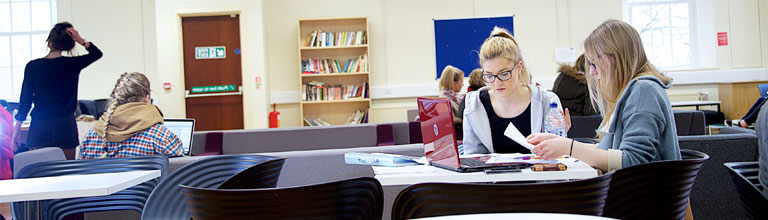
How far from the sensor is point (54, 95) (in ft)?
12.7

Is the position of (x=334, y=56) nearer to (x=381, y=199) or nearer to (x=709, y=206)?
(x=709, y=206)

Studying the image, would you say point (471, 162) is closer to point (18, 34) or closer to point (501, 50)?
point (501, 50)

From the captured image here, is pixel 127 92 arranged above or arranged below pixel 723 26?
below

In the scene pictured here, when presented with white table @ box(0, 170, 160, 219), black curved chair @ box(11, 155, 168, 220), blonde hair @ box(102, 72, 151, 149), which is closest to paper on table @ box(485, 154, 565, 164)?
white table @ box(0, 170, 160, 219)

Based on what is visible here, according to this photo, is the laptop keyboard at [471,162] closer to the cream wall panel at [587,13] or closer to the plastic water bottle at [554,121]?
the plastic water bottle at [554,121]

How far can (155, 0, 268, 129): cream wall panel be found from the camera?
8102 mm

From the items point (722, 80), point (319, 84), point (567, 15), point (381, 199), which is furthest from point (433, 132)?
point (722, 80)

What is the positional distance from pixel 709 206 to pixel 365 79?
596 cm

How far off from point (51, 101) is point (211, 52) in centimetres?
455

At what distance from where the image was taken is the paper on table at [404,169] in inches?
72.1

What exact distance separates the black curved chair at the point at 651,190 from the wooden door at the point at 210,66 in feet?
24.5

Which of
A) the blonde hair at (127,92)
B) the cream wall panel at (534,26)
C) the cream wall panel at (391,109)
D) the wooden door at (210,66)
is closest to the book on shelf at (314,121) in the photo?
the cream wall panel at (391,109)

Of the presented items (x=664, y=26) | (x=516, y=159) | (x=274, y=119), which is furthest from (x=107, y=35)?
(x=664, y=26)

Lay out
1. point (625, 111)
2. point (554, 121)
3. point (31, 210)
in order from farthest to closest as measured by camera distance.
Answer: point (554, 121), point (31, 210), point (625, 111)
